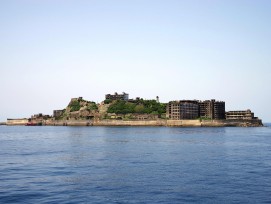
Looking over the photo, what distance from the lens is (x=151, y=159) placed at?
56531mm

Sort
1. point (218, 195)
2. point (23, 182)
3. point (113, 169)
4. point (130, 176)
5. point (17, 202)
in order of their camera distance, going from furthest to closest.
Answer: point (113, 169) < point (130, 176) < point (23, 182) < point (218, 195) < point (17, 202)

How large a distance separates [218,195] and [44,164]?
2752 cm

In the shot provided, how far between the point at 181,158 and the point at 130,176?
1904 cm

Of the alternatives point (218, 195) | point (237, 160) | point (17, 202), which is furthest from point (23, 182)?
point (237, 160)

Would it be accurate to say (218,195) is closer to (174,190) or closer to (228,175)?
(174,190)

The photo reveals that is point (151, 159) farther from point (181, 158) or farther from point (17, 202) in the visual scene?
point (17, 202)

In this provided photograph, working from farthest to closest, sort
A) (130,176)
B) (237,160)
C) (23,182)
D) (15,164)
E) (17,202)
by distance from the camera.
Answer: (237,160) < (15,164) < (130,176) < (23,182) < (17,202)

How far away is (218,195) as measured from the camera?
104 ft

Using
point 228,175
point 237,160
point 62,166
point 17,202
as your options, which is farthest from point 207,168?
point 17,202

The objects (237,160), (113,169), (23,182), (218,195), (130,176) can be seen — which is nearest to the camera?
(218,195)

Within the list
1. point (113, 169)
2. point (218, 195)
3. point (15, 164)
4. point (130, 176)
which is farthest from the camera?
point (15, 164)

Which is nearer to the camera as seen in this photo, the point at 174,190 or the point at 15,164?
the point at 174,190

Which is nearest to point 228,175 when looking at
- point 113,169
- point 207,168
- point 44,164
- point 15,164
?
point 207,168

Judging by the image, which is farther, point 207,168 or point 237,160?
point 237,160
